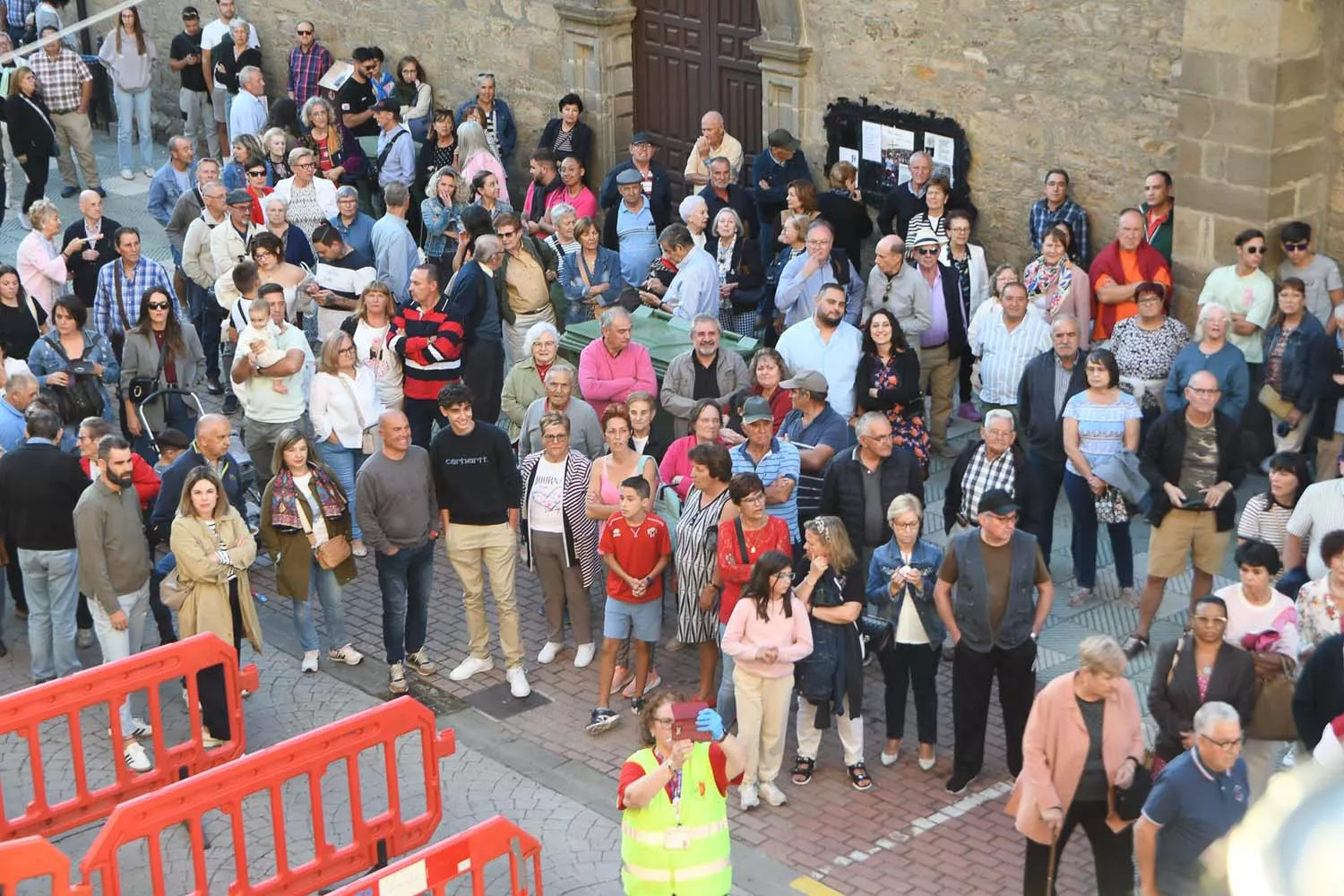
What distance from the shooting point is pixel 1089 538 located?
11023 mm

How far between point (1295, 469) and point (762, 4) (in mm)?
7751

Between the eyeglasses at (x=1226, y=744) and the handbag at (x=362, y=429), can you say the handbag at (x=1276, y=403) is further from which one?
the handbag at (x=362, y=429)

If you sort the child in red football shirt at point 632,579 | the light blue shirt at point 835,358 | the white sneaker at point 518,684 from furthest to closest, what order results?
the light blue shirt at point 835,358
the white sneaker at point 518,684
the child in red football shirt at point 632,579

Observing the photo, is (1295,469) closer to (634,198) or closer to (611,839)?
(611,839)

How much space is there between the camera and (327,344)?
11.5 meters

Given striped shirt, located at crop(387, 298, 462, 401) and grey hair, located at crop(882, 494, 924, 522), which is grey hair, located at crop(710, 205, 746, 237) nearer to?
striped shirt, located at crop(387, 298, 462, 401)

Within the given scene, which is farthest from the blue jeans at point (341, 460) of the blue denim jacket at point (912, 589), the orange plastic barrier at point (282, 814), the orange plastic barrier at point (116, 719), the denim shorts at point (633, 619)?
the blue denim jacket at point (912, 589)

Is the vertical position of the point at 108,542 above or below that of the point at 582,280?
below

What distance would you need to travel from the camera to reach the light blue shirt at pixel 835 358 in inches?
446

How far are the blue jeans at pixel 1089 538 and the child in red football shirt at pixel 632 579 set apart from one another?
8.56 ft

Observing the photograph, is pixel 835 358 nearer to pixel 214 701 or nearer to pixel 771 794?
pixel 771 794

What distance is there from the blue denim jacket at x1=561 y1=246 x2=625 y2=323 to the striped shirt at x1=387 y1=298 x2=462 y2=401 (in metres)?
1.60

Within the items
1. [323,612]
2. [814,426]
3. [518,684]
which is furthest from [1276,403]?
[323,612]

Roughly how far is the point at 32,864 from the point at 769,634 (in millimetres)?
3483
